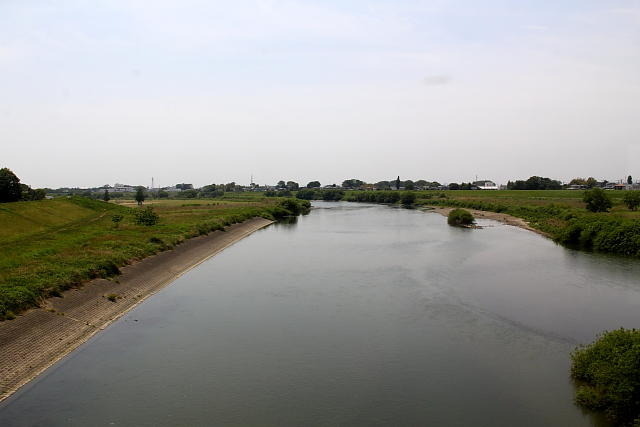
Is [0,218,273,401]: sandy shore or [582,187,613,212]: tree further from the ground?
[582,187,613,212]: tree

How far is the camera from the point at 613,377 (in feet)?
36.0

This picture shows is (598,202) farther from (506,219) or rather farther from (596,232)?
(596,232)

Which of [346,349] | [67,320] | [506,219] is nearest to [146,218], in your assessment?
[67,320]

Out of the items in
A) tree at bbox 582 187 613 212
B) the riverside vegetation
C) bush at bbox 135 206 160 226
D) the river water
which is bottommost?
the river water

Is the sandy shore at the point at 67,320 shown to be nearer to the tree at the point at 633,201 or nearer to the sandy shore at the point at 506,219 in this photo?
the sandy shore at the point at 506,219

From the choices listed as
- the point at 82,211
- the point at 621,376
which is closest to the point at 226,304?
the point at 621,376

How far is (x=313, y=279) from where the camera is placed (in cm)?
2645

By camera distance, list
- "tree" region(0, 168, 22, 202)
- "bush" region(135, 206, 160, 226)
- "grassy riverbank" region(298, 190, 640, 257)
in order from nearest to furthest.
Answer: "grassy riverbank" region(298, 190, 640, 257) < "bush" region(135, 206, 160, 226) < "tree" region(0, 168, 22, 202)

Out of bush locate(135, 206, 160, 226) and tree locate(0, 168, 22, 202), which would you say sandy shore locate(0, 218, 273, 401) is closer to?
bush locate(135, 206, 160, 226)

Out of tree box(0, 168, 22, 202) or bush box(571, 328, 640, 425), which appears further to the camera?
tree box(0, 168, 22, 202)

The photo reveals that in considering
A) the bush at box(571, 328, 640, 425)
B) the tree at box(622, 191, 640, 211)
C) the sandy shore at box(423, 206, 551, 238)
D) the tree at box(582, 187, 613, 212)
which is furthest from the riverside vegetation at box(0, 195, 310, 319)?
the tree at box(622, 191, 640, 211)

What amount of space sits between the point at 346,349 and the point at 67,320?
1006 cm

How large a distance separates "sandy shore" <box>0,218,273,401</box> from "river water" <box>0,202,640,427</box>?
21.1 inches

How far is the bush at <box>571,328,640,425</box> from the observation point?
34.3ft
